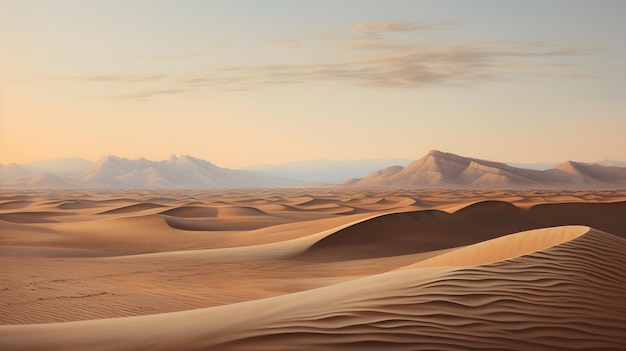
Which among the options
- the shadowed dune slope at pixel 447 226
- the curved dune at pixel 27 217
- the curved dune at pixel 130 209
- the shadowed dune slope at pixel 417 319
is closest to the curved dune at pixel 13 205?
the curved dune at pixel 130 209

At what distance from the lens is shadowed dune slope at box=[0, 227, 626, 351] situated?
5.81m

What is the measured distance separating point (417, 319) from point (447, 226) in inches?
754

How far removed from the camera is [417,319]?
20.3ft

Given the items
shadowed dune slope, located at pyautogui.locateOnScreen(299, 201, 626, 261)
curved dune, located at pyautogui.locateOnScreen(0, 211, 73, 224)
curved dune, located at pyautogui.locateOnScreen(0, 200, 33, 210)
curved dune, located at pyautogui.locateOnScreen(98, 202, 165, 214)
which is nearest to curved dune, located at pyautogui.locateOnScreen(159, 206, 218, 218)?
curved dune, located at pyautogui.locateOnScreen(98, 202, 165, 214)

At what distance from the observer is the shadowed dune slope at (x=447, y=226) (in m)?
19.6

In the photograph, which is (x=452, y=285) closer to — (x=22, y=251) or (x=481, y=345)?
(x=481, y=345)

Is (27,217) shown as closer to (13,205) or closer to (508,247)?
(13,205)

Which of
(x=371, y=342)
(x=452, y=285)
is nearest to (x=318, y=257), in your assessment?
(x=452, y=285)

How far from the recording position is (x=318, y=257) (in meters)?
18.1

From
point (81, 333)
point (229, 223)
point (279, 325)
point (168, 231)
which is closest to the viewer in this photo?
point (279, 325)

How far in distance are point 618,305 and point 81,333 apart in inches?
210

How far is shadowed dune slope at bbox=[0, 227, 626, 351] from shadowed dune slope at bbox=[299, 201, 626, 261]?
10.7 m

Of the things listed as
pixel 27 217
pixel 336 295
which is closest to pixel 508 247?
pixel 336 295

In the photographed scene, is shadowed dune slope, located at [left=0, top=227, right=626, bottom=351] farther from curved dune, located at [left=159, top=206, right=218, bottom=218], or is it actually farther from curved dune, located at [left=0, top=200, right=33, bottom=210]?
curved dune, located at [left=0, top=200, right=33, bottom=210]
